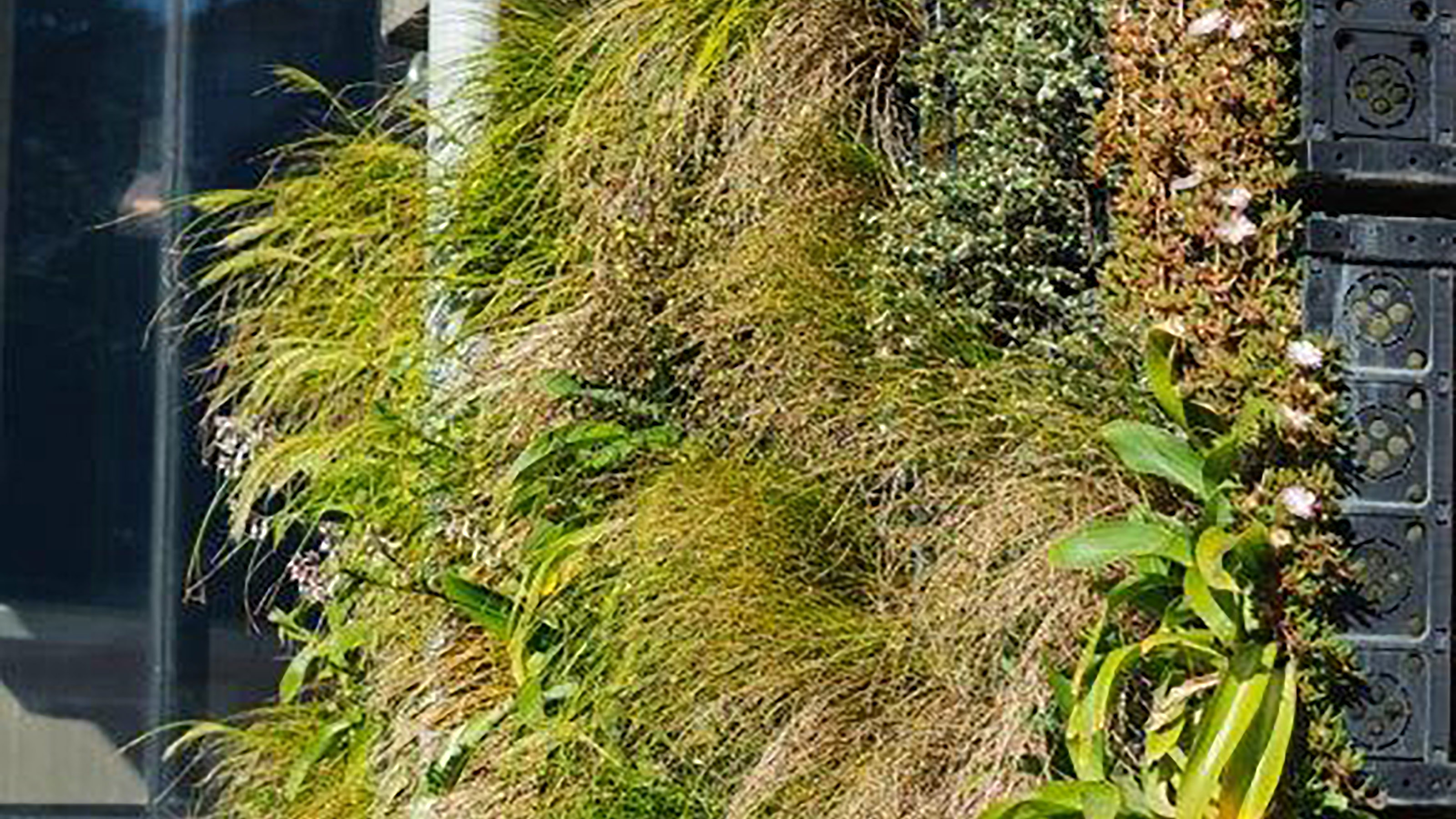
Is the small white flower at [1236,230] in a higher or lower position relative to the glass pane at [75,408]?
higher

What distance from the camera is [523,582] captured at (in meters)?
5.76

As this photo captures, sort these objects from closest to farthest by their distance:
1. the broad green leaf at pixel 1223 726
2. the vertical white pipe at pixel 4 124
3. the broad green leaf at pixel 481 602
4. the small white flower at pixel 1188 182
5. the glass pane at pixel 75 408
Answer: the broad green leaf at pixel 1223 726 → the small white flower at pixel 1188 182 → the broad green leaf at pixel 481 602 → the glass pane at pixel 75 408 → the vertical white pipe at pixel 4 124

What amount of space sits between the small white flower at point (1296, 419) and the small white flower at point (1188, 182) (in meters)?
0.43

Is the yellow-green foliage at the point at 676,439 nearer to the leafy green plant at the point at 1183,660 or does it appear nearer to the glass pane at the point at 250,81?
the leafy green plant at the point at 1183,660

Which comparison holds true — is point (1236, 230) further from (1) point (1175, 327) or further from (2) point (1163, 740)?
(2) point (1163, 740)

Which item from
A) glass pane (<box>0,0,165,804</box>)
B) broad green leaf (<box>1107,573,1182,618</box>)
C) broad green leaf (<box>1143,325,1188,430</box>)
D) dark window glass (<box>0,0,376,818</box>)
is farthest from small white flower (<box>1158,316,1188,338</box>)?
glass pane (<box>0,0,165,804</box>)

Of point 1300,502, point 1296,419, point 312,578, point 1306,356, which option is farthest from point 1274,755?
point 312,578

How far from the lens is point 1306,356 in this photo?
5082 mm

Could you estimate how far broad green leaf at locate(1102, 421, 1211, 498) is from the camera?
4.91m

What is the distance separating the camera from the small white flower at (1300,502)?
5.02 meters

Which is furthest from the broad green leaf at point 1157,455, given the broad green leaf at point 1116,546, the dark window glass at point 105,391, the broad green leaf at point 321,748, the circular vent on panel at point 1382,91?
the dark window glass at point 105,391

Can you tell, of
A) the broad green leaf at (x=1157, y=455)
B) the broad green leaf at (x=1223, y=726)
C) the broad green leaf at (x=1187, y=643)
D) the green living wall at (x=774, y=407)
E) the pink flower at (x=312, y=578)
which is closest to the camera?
the broad green leaf at (x=1223, y=726)

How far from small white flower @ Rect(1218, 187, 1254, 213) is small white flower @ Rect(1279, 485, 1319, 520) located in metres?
0.49

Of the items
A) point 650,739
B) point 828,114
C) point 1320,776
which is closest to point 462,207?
point 828,114
